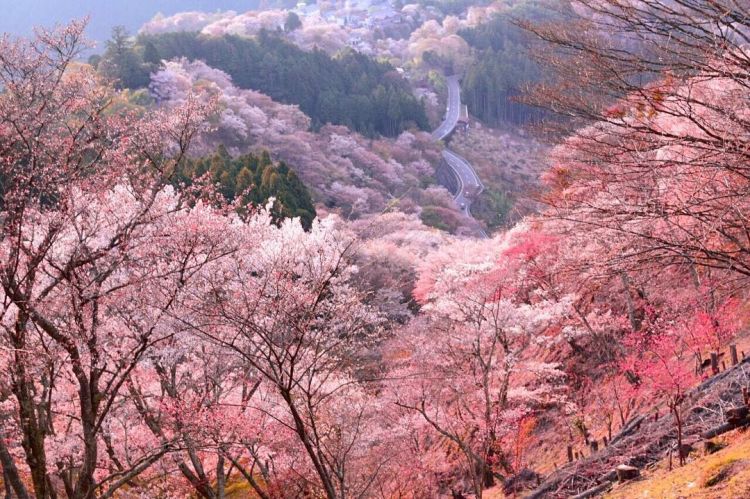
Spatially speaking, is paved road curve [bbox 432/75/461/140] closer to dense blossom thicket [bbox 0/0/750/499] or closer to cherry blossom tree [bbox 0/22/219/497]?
dense blossom thicket [bbox 0/0/750/499]

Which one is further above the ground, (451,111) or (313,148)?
(451,111)

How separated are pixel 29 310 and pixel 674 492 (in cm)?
582

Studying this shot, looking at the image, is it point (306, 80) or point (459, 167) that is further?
point (459, 167)

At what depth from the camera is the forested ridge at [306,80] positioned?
53156 millimetres

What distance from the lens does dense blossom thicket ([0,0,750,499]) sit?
218 inches

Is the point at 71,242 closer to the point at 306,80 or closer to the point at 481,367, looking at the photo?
the point at 481,367

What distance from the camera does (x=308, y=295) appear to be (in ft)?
23.4

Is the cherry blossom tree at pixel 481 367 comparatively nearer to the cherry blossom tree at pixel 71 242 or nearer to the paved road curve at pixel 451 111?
the cherry blossom tree at pixel 71 242

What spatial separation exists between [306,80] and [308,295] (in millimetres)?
50143

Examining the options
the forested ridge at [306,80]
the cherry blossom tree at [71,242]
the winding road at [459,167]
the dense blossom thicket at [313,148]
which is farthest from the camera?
the forested ridge at [306,80]

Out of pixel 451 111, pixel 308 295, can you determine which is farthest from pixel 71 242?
pixel 451 111

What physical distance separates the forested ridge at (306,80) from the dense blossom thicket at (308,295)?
38.3 metres

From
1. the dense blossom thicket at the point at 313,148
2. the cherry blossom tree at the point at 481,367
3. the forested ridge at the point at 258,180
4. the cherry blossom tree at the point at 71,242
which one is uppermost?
the dense blossom thicket at the point at 313,148

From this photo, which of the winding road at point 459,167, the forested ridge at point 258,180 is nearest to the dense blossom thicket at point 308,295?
the forested ridge at point 258,180
